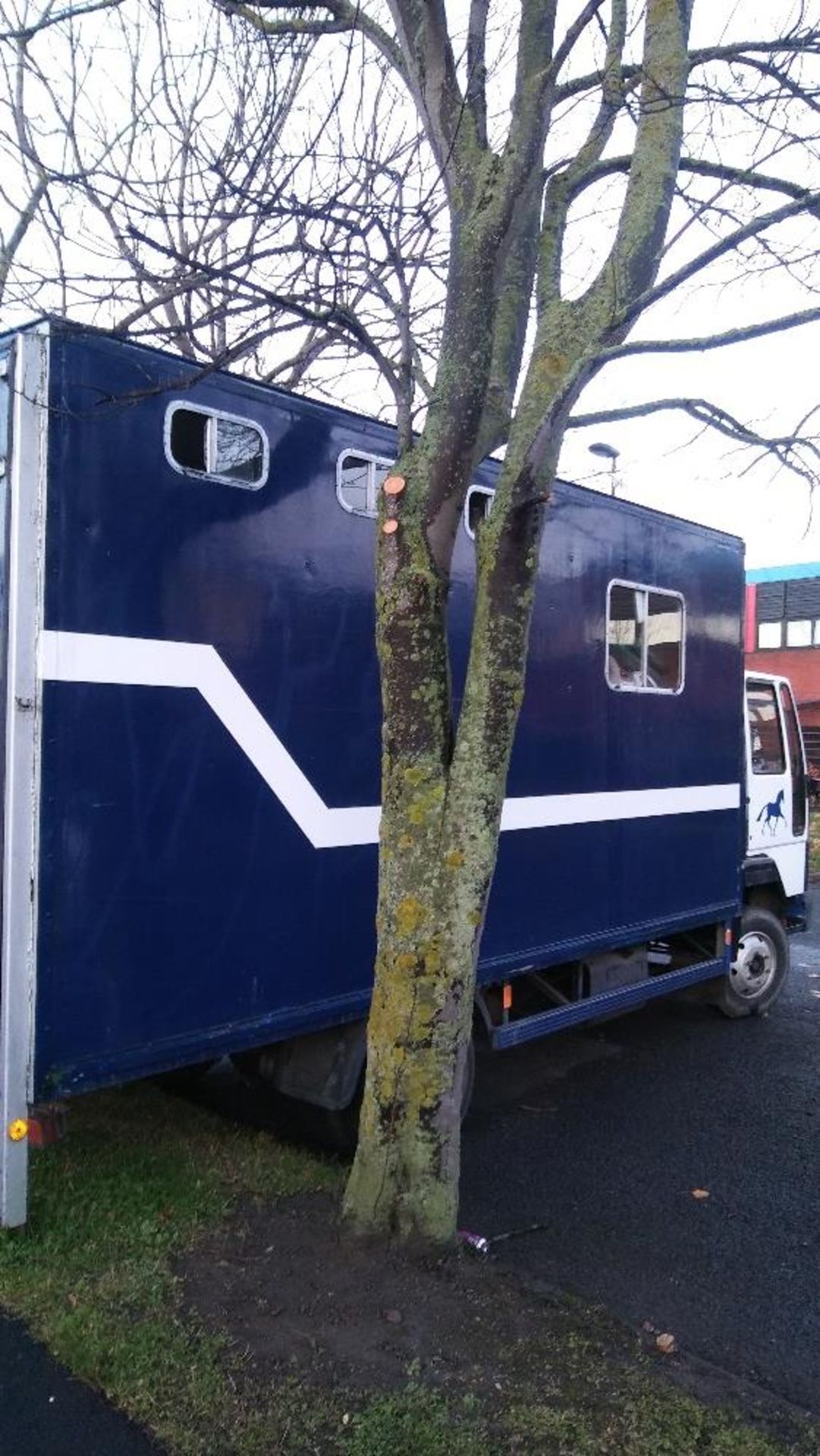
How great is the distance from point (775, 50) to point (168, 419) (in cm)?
274

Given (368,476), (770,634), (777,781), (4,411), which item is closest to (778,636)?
(770,634)

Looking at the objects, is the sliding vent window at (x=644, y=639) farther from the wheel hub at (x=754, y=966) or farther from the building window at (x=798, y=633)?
the building window at (x=798, y=633)

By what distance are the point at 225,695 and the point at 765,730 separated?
485cm

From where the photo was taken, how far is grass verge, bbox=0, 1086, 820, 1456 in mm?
2900

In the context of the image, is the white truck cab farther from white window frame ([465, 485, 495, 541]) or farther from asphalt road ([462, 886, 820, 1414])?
white window frame ([465, 485, 495, 541])

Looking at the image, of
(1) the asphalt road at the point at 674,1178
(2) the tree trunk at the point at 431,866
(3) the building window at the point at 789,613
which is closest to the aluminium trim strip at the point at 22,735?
(2) the tree trunk at the point at 431,866

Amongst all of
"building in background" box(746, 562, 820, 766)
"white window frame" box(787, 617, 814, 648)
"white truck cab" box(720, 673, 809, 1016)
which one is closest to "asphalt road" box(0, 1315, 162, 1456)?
"white truck cab" box(720, 673, 809, 1016)

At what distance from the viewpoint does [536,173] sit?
418 centimetres

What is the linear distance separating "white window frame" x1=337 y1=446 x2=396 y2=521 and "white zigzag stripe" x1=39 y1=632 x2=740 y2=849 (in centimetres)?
92

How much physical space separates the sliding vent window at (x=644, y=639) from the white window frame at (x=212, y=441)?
2.40m

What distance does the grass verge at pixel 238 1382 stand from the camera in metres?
2.90

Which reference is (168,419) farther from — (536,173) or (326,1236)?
(326,1236)

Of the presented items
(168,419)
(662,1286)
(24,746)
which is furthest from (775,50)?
(662,1286)

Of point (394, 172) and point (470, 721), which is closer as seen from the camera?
point (470, 721)
